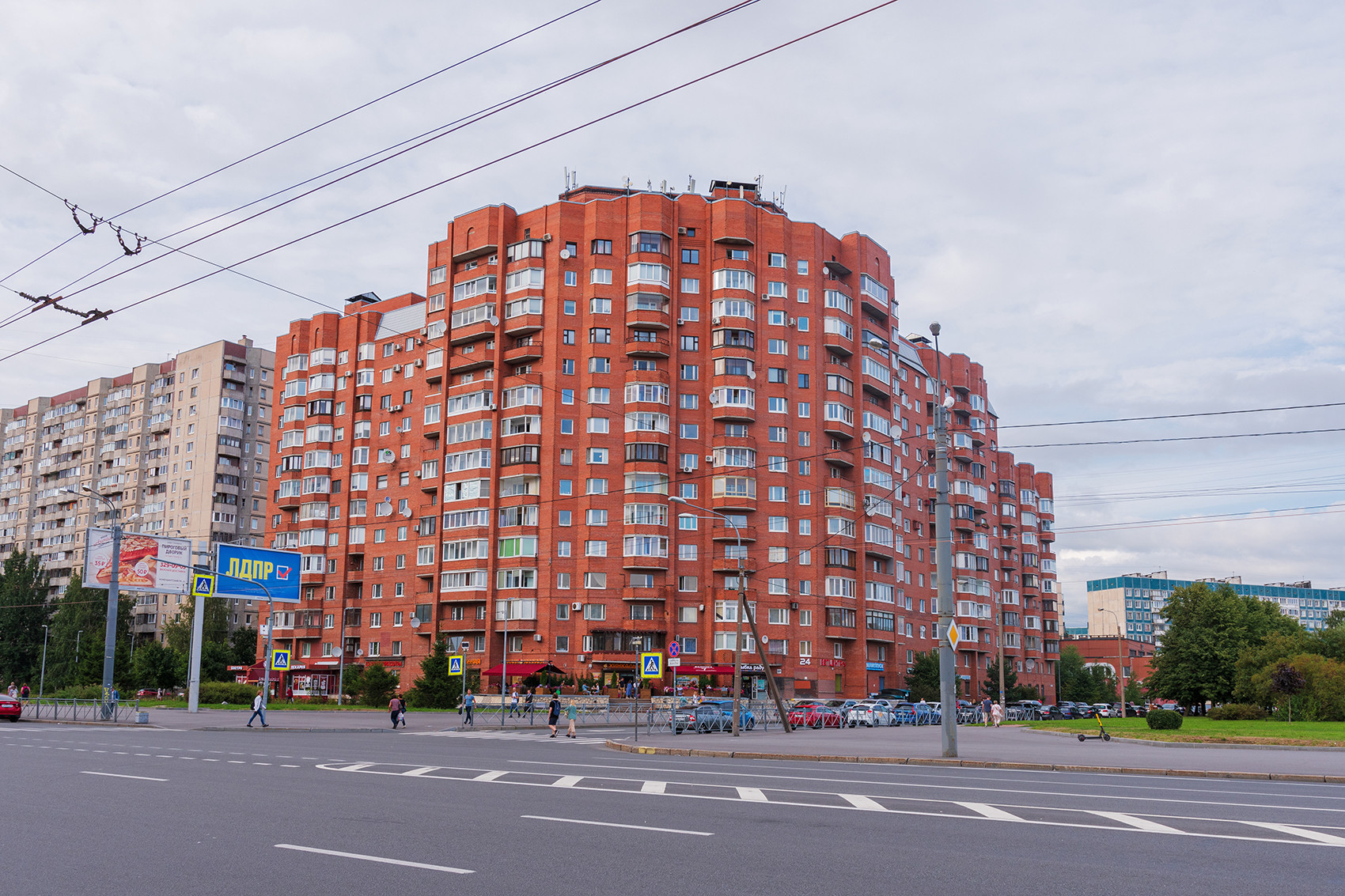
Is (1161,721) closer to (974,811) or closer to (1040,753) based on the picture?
(1040,753)

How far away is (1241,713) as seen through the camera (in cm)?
5369

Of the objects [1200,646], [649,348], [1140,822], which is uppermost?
[649,348]

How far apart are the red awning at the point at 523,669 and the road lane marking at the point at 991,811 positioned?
5678 centimetres

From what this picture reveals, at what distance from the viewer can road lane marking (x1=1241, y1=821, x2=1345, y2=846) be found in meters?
11.1

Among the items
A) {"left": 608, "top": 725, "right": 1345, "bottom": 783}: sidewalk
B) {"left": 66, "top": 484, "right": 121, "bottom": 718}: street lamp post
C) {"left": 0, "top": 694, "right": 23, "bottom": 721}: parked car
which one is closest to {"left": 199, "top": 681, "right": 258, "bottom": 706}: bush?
{"left": 0, "top": 694, "right": 23, "bottom": 721}: parked car

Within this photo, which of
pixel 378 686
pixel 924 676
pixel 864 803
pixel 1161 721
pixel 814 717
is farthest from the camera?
pixel 924 676

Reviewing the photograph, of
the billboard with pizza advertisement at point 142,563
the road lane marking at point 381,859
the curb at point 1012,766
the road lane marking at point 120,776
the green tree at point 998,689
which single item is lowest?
the green tree at point 998,689

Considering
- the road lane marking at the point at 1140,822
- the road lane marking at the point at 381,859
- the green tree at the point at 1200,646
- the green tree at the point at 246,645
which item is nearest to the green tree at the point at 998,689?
the green tree at the point at 1200,646

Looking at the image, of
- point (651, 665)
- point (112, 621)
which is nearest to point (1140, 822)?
point (651, 665)

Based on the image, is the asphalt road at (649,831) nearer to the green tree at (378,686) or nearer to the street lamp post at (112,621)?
the street lamp post at (112,621)

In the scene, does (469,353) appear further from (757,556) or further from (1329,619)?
(1329,619)

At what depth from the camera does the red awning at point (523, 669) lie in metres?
69.8

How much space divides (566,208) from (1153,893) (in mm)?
77031

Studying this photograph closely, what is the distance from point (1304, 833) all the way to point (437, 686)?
60.5 meters
